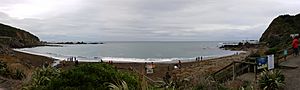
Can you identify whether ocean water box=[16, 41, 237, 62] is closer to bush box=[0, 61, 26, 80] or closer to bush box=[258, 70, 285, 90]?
bush box=[0, 61, 26, 80]

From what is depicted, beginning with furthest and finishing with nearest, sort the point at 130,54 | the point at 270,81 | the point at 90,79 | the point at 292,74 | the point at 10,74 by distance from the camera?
the point at 130,54, the point at 10,74, the point at 292,74, the point at 270,81, the point at 90,79

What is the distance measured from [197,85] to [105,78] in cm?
287

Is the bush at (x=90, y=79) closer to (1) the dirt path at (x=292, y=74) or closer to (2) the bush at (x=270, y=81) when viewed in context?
(2) the bush at (x=270, y=81)

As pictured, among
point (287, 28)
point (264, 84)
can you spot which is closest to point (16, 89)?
point (264, 84)

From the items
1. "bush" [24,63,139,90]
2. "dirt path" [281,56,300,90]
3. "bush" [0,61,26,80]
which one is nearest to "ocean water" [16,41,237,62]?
"bush" [0,61,26,80]

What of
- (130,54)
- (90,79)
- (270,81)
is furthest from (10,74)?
(130,54)

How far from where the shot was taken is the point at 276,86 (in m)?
11.6

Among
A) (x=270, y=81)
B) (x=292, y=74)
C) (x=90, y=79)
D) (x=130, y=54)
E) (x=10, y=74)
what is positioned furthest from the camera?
(x=130, y=54)

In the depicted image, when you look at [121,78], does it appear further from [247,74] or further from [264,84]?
[247,74]

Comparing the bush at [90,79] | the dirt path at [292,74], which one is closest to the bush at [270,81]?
the dirt path at [292,74]

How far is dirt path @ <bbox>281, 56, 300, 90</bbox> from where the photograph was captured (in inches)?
475

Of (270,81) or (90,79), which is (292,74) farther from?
(90,79)

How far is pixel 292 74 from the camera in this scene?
46.0ft

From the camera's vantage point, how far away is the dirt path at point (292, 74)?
12064 millimetres
